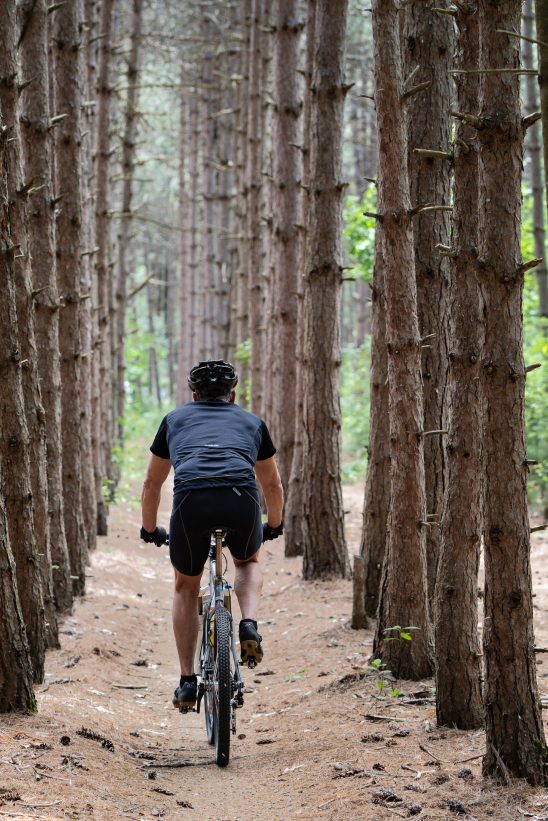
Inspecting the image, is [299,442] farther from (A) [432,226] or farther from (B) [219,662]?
(B) [219,662]

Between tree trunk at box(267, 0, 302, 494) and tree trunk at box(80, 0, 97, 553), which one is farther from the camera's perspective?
tree trunk at box(267, 0, 302, 494)

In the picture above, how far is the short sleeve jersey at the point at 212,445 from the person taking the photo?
4.40 metres

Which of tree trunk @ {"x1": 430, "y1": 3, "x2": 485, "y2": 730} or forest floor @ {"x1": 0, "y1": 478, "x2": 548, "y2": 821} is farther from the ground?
tree trunk @ {"x1": 430, "y1": 3, "x2": 485, "y2": 730}

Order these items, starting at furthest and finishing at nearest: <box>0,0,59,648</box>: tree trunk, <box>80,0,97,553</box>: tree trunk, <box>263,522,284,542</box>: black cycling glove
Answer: <box>80,0,97,553</box>: tree trunk → <box>0,0,59,648</box>: tree trunk → <box>263,522,284,542</box>: black cycling glove

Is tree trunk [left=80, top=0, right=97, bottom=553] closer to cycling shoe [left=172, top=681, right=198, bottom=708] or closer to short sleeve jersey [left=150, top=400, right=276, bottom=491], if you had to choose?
short sleeve jersey [left=150, top=400, right=276, bottom=491]

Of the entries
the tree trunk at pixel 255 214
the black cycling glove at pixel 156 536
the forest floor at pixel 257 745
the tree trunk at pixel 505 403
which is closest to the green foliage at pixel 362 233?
the tree trunk at pixel 255 214

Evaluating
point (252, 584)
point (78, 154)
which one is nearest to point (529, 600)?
point (252, 584)

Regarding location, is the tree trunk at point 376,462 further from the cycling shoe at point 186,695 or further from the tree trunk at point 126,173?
the tree trunk at point 126,173

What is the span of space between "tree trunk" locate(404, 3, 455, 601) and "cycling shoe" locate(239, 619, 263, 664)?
7.16 ft

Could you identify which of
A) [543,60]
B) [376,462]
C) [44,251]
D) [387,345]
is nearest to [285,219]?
[44,251]

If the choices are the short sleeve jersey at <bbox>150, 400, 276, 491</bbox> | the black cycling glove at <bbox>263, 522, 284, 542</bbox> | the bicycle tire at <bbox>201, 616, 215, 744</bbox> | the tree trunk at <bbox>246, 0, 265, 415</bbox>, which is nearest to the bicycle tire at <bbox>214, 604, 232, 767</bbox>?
the bicycle tire at <bbox>201, 616, 215, 744</bbox>

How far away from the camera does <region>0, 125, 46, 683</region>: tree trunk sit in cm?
491

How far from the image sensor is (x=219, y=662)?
431 centimetres

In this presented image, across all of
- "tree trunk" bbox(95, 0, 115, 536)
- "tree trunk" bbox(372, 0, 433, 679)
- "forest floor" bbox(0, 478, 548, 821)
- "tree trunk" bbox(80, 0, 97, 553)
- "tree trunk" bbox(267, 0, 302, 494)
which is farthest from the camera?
"tree trunk" bbox(95, 0, 115, 536)
